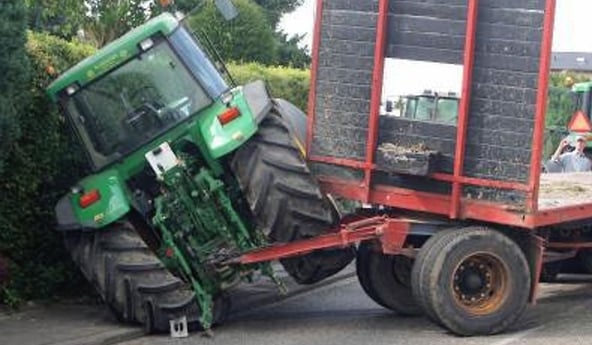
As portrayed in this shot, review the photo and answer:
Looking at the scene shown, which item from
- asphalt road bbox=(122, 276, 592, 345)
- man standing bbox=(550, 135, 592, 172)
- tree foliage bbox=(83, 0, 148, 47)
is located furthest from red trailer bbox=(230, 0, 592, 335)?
tree foliage bbox=(83, 0, 148, 47)

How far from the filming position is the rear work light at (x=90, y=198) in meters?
8.80

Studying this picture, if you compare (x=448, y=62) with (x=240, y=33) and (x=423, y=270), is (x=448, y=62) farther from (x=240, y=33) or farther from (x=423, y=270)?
(x=240, y=33)

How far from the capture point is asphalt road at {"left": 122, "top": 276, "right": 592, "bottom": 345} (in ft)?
27.5

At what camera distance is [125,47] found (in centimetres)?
885

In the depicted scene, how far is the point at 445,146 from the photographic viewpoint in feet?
27.8

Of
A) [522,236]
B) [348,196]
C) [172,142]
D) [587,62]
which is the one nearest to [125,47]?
[172,142]

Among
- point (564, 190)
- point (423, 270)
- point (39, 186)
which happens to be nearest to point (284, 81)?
point (564, 190)

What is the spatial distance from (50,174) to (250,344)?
2675 millimetres

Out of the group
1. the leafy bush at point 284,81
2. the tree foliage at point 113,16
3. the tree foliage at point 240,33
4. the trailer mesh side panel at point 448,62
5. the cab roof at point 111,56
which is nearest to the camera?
the trailer mesh side panel at point 448,62

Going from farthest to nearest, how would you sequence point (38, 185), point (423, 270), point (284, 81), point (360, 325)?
point (284, 81) → point (38, 185) → point (360, 325) → point (423, 270)

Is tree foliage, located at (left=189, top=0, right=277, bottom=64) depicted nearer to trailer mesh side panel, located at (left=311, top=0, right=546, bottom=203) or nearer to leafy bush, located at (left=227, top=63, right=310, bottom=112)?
leafy bush, located at (left=227, top=63, right=310, bottom=112)

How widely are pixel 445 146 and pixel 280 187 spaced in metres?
1.36

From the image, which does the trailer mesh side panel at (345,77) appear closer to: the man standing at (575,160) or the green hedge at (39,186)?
the green hedge at (39,186)

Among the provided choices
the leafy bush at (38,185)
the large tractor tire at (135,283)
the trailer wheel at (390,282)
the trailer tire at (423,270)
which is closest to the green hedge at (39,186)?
the leafy bush at (38,185)
